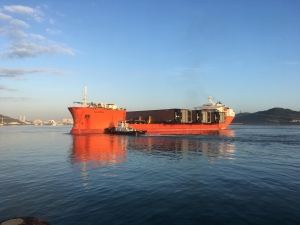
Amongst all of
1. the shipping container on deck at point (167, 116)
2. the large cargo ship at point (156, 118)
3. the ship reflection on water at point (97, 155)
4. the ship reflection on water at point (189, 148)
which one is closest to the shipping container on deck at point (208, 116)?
the large cargo ship at point (156, 118)

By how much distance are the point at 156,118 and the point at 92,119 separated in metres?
33.7

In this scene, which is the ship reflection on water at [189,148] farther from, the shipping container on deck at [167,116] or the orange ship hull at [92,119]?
the shipping container on deck at [167,116]

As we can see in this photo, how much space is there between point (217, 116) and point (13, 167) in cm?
8811

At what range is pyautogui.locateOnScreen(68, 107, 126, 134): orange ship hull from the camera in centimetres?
6084

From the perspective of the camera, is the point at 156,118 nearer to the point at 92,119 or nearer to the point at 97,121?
the point at 97,121

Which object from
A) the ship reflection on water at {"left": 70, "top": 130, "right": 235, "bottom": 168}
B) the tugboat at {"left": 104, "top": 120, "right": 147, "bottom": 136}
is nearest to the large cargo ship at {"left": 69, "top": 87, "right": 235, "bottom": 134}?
the tugboat at {"left": 104, "top": 120, "right": 147, "bottom": 136}

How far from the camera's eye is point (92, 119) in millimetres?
63312

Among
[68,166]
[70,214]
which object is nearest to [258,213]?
[70,214]

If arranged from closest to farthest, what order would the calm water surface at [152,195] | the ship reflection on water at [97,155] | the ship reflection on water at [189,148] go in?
the calm water surface at [152,195]
the ship reflection on water at [97,155]
the ship reflection on water at [189,148]

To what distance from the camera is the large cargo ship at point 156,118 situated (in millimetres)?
62594

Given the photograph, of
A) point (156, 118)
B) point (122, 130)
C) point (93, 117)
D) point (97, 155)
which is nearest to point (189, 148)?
point (97, 155)

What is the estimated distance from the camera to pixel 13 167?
2033 cm

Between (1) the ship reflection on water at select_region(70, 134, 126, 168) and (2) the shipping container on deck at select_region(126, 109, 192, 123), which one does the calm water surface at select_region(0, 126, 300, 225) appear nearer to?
(1) the ship reflection on water at select_region(70, 134, 126, 168)

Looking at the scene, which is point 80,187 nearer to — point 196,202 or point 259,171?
point 196,202
